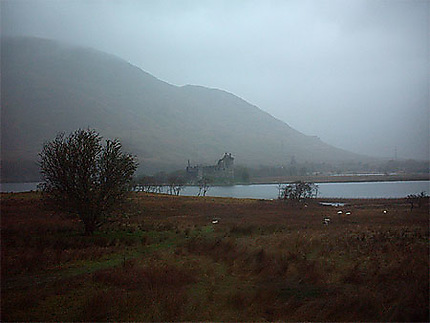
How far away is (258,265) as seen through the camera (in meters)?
14.0

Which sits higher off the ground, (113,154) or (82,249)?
(113,154)

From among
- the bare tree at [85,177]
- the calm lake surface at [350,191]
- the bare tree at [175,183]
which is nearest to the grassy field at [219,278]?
the bare tree at [85,177]

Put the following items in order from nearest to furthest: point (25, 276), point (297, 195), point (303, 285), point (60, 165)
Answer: point (303, 285)
point (25, 276)
point (60, 165)
point (297, 195)

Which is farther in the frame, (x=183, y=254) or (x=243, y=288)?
(x=183, y=254)

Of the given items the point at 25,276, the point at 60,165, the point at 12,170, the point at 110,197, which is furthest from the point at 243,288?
the point at 12,170

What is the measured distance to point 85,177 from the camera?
21.4 m

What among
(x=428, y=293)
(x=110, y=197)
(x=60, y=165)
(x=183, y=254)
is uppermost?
(x=60, y=165)

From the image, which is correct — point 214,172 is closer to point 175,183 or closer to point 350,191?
point 175,183

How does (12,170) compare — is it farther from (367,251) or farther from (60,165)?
(367,251)

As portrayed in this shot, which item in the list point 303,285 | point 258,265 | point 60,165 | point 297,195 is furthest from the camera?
point 297,195

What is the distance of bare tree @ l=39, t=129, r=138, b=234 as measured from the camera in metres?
21.2

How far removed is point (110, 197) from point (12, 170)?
52.9m

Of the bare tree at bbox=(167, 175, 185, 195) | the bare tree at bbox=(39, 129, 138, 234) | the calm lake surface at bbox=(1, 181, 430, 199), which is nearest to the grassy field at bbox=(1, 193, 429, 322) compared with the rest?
the bare tree at bbox=(39, 129, 138, 234)

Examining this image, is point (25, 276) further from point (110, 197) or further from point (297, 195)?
point (297, 195)
